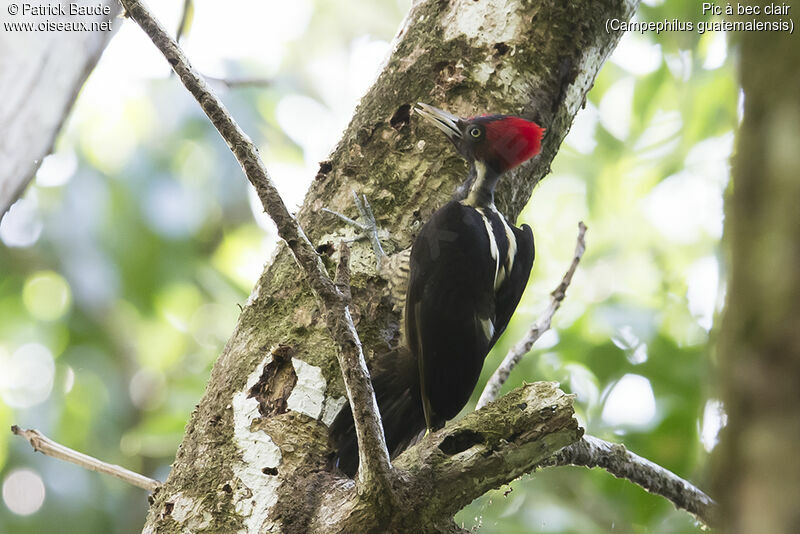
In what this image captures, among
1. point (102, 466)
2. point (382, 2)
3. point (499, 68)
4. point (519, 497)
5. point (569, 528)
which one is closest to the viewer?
point (102, 466)

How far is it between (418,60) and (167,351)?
4.98 metres

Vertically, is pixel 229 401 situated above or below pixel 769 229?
above

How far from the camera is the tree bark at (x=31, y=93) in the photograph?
6.24 ft

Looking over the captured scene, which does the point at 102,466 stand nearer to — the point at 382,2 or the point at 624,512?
the point at 624,512

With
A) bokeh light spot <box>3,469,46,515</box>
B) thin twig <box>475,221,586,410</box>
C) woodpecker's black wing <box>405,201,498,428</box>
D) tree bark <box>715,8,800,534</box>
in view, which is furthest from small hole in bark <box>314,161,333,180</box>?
bokeh light spot <box>3,469,46,515</box>

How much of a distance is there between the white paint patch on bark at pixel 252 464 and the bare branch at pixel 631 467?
687mm

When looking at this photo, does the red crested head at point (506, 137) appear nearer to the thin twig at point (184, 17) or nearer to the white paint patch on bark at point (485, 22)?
the white paint patch on bark at point (485, 22)

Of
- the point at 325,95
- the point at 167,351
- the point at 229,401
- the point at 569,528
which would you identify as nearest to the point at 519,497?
the point at 569,528

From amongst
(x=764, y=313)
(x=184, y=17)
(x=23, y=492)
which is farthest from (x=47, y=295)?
(x=764, y=313)

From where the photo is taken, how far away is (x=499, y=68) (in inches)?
103

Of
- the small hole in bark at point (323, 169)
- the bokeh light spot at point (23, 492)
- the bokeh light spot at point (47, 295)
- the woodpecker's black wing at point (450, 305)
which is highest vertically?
the bokeh light spot at point (47, 295)

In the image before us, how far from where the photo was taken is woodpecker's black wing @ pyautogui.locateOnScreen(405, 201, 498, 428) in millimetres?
2438

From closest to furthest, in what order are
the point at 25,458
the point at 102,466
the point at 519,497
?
1. the point at 102,466
2. the point at 519,497
3. the point at 25,458

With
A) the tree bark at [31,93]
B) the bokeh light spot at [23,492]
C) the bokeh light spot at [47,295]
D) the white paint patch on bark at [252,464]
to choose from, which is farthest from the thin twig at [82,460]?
the bokeh light spot at [47,295]
